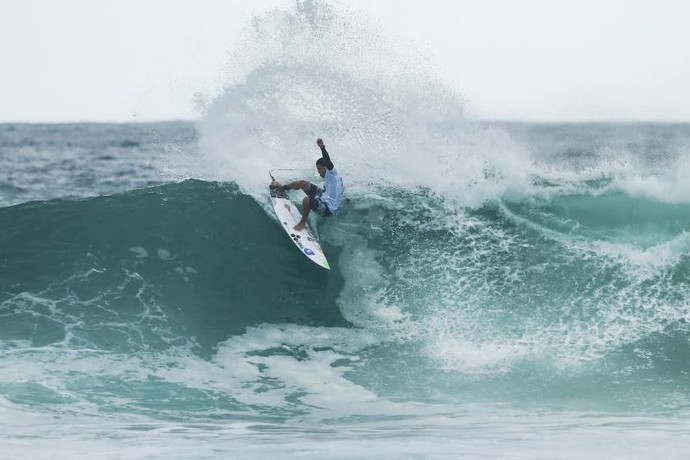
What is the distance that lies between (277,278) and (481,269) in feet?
11.0

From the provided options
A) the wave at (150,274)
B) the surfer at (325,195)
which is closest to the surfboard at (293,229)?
the wave at (150,274)

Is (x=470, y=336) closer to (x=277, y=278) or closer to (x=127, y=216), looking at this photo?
(x=277, y=278)

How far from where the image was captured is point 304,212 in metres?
13.3

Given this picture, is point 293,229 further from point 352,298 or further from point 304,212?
point 352,298

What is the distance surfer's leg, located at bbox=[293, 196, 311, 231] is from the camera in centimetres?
1319

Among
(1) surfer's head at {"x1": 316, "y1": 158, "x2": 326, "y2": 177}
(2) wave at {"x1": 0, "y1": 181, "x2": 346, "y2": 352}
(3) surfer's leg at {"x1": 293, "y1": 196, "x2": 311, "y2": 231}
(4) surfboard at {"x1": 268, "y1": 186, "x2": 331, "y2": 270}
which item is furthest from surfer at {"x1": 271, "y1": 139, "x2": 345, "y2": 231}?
(2) wave at {"x1": 0, "y1": 181, "x2": 346, "y2": 352}

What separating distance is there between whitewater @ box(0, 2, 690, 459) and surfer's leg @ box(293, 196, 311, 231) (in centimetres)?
57

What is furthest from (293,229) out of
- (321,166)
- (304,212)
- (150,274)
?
(150,274)

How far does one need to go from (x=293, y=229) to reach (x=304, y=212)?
0.50m

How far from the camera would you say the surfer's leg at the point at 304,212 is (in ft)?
43.3

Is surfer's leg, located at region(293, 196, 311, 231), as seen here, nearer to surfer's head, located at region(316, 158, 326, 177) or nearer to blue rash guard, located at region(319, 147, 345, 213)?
blue rash guard, located at region(319, 147, 345, 213)

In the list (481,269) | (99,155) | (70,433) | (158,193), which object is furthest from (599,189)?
(99,155)

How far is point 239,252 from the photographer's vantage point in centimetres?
1400

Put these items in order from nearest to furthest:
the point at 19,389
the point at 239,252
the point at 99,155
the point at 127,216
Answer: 1. the point at 19,389
2. the point at 239,252
3. the point at 127,216
4. the point at 99,155
